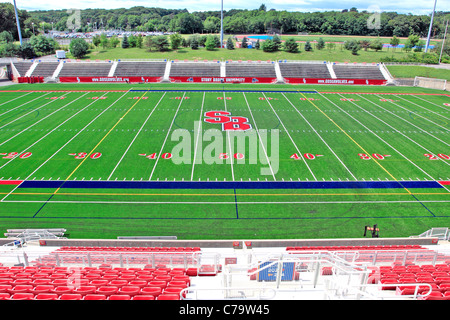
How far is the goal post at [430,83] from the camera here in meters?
48.8

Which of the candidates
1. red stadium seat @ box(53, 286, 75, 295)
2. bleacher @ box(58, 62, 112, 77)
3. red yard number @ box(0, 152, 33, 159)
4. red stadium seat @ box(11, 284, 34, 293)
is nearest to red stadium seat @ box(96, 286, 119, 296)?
red stadium seat @ box(53, 286, 75, 295)

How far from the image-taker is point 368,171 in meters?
22.6

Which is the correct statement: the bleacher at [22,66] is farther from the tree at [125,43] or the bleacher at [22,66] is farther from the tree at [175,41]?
the tree at [175,41]

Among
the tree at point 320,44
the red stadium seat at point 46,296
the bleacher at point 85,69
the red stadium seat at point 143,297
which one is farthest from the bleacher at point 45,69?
the tree at point 320,44

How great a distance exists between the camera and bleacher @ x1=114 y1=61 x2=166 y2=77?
2089 inches

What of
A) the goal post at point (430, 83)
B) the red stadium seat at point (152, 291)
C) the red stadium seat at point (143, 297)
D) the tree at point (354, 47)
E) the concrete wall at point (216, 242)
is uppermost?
the tree at point (354, 47)

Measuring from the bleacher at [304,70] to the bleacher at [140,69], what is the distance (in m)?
20.7

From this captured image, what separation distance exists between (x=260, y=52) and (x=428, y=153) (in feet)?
178

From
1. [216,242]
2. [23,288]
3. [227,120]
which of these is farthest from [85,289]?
[227,120]

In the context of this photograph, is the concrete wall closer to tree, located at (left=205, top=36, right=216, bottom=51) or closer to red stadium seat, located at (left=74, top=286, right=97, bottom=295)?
red stadium seat, located at (left=74, top=286, right=97, bottom=295)

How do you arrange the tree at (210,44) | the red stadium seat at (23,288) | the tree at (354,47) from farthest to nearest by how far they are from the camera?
the tree at (210,44), the tree at (354,47), the red stadium seat at (23,288)

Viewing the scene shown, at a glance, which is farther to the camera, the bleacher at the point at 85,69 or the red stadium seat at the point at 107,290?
the bleacher at the point at 85,69

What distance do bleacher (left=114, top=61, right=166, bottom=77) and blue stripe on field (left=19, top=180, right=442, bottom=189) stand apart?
35743mm

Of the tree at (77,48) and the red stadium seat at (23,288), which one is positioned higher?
the tree at (77,48)
